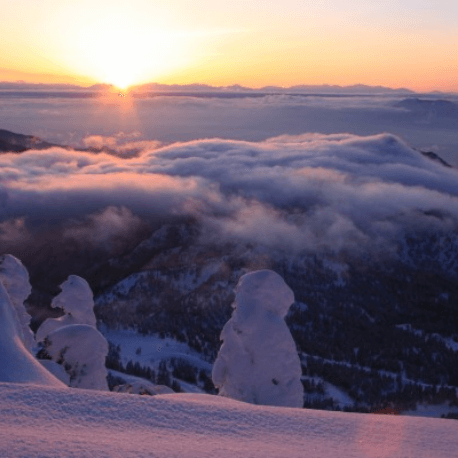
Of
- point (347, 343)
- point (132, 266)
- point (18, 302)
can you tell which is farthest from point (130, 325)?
point (18, 302)

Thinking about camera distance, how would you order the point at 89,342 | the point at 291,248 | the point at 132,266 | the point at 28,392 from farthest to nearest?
1. the point at 291,248
2. the point at 132,266
3. the point at 89,342
4. the point at 28,392

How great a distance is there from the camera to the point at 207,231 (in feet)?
598

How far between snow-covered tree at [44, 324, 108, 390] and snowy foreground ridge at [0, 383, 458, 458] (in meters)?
13.7

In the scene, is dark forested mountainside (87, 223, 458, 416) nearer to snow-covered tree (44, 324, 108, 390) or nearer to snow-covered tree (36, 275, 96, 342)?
snow-covered tree (36, 275, 96, 342)

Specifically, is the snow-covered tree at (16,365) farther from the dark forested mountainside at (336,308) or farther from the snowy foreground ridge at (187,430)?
the dark forested mountainside at (336,308)

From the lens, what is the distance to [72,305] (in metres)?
28.2

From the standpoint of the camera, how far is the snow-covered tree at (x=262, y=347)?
2167cm

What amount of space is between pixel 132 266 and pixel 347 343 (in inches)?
2481

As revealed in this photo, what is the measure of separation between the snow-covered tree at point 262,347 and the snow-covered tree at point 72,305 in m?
8.84

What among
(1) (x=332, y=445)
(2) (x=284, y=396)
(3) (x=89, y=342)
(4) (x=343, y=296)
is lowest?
(4) (x=343, y=296)

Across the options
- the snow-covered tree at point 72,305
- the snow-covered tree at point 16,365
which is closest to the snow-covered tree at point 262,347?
the snow-covered tree at point 72,305

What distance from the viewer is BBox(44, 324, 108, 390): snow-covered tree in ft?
68.0

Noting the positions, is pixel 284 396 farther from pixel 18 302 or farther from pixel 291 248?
pixel 291 248

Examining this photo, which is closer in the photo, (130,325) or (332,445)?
(332,445)
